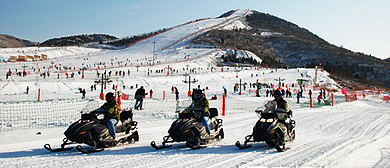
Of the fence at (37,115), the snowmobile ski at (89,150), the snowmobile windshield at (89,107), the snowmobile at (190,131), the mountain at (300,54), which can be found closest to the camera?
the snowmobile ski at (89,150)

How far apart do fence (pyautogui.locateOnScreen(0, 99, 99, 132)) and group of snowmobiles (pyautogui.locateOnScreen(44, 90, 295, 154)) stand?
11.2ft

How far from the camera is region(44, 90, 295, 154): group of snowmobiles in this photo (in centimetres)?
789

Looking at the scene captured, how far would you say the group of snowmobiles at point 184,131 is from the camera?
7.89 meters

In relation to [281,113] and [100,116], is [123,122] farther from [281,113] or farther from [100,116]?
[281,113]

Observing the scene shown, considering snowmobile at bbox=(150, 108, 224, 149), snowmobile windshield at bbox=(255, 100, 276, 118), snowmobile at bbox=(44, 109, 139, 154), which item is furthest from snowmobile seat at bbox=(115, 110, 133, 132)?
snowmobile windshield at bbox=(255, 100, 276, 118)

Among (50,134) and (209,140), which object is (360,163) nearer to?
(209,140)

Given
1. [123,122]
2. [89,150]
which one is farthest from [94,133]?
[123,122]

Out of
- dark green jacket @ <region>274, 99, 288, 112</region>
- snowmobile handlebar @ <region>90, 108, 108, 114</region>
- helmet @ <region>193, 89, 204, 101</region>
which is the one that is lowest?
snowmobile handlebar @ <region>90, 108, 108, 114</region>

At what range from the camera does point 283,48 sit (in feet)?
500

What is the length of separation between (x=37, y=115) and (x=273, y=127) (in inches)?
497

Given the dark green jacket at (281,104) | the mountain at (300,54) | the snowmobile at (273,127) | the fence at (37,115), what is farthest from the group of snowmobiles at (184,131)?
the mountain at (300,54)

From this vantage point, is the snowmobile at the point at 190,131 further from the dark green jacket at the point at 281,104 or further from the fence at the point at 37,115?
the fence at the point at 37,115

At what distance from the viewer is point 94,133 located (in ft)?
26.2

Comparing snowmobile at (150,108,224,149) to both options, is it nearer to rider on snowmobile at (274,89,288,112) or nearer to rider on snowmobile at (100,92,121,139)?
rider on snowmobile at (100,92,121,139)
